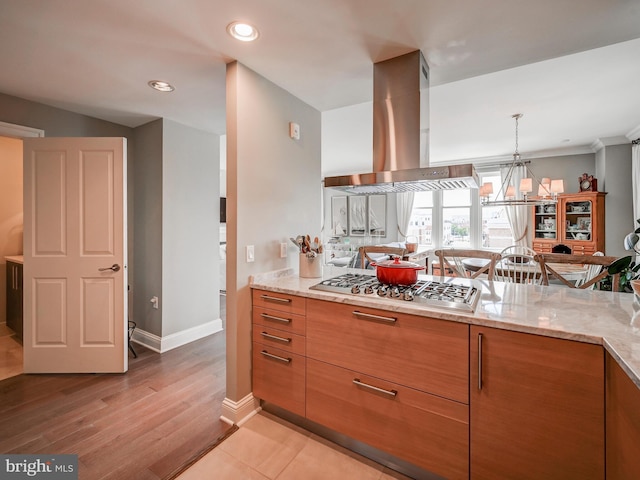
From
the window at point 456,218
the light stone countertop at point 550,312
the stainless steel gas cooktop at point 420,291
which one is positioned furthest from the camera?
the window at point 456,218

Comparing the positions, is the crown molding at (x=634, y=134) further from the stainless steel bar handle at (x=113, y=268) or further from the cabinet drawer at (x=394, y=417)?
the stainless steel bar handle at (x=113, y=268)

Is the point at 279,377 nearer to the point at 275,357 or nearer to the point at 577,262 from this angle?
the point at 275,357

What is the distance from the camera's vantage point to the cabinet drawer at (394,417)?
4.46 feet

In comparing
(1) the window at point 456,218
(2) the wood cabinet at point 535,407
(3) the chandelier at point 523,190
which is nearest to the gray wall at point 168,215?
(2) the wood cabinet at point 535,407

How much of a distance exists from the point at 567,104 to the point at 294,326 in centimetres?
402

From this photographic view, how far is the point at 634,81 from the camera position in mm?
2879

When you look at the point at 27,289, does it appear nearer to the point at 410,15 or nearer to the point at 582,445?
the point at 410,15

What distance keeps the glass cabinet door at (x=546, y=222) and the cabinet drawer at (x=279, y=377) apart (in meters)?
5.89

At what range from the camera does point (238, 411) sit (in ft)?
6.49

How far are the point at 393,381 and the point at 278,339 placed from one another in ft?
2.57

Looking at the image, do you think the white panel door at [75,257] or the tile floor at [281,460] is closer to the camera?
the tile floor at [281,460]

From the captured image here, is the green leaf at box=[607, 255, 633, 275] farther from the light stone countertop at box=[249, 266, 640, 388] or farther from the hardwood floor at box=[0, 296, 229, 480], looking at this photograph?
the hardwood floor at box=[0, 296, 229, 480]

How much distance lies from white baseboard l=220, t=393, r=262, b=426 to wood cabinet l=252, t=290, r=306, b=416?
0.26 feet

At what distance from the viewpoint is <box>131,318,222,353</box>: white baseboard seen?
3.09m
